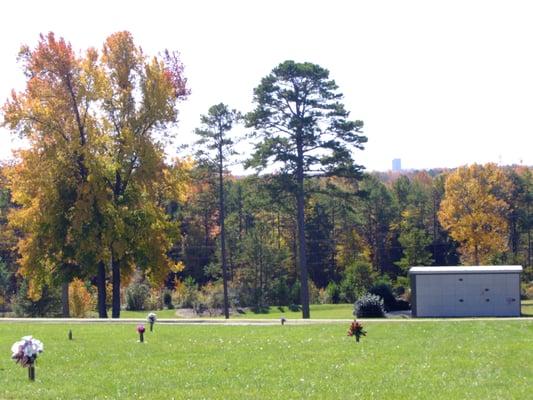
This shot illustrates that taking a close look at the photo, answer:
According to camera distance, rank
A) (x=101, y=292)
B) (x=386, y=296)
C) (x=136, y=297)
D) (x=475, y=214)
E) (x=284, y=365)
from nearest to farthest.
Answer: (x=284, y=365) → (x=101, y=292) → (x=386, y=296) → (x=136, y=297) → (x=475, y=214)

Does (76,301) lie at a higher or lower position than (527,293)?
higher

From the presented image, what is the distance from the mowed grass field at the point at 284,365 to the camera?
12430 mm

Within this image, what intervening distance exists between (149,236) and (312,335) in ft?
59.6

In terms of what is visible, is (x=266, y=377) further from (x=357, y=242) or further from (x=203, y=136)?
(x=357, y=242)

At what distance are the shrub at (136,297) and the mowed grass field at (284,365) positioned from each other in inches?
1473

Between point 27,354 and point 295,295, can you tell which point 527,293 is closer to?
point 295,295

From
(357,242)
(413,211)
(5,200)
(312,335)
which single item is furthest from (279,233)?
(312,335)

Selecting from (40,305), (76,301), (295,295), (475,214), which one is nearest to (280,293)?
(295,295)

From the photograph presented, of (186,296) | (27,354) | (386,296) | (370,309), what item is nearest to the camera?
(27,354)

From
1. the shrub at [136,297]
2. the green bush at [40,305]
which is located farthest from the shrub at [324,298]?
the green bush at [40,305]

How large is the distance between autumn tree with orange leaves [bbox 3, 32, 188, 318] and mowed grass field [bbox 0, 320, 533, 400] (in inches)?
532

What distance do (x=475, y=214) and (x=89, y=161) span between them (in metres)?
39.3

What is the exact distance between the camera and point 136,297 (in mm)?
61500

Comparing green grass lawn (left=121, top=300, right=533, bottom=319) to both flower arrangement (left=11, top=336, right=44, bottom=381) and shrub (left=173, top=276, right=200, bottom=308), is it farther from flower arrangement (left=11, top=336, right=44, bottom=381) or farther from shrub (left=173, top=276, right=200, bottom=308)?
flower arrangement (left=11, top=336, right=44, bottom=381)
